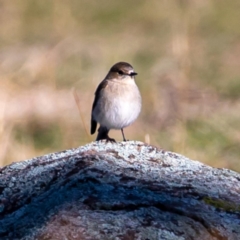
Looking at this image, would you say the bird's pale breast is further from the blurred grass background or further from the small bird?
the blurred grass background

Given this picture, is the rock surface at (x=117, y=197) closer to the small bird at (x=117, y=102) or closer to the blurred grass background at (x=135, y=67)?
the small bird at (x=117, y=102)

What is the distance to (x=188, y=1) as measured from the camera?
40.6 feet

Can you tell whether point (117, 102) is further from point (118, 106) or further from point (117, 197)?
point (117, 197)

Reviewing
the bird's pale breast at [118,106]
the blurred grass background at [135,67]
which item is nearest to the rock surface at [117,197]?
the bird's pale breast at [118,106]

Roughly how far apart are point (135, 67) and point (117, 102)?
19.1 ft

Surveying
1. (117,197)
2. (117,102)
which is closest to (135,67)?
(117,102)

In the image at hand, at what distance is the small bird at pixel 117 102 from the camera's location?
660 centimetres

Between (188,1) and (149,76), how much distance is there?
1.27 meters

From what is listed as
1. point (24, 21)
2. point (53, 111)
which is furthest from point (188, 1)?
point (24, 21)

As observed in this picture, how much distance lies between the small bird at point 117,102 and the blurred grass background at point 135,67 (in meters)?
0.18

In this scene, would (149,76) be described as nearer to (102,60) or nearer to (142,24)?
(102,60)

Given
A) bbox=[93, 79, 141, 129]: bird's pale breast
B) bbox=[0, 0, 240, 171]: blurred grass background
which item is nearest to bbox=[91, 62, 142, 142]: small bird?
bbox=[93, 79, 141, 129]: bird's pale breast

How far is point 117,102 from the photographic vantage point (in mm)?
6688

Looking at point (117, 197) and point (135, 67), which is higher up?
point (117, 197)
